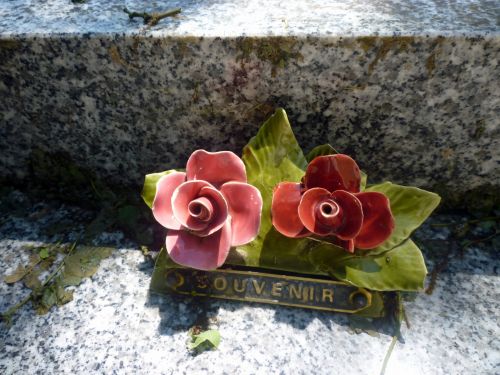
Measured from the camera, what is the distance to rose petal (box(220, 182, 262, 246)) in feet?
3.17

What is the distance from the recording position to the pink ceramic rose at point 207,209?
0.94m

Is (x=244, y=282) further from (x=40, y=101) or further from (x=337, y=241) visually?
(x=40, y=101)

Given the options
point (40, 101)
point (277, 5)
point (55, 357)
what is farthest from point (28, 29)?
point (55, 357)

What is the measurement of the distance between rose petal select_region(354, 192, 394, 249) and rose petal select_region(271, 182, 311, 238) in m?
0.13

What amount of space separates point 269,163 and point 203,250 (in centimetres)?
29

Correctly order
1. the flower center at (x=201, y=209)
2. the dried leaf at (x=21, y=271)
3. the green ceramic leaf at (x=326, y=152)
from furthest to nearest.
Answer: the dried leaf at (x=21, y=271)
the green ceramic leaf at (x=326, y=152)
the flower center at (x=201, y=209)

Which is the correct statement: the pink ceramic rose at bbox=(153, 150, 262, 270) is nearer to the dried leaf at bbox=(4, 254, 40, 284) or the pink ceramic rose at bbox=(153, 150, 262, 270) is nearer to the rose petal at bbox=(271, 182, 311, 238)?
the rose petal at bbox=(271, 182, 311, 238)

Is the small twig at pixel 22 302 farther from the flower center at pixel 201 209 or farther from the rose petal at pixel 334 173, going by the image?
the rose petal at pixel 334 173

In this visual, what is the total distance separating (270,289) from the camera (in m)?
1.08

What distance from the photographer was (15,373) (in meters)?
0.98

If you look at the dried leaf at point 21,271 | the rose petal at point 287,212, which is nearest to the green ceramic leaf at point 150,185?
the rose petal at point 287,212

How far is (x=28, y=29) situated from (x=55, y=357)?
0.81m

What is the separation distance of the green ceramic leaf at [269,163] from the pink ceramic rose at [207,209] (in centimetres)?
10

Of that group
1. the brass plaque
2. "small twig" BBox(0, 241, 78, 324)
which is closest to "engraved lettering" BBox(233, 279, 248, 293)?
the brass plaque
